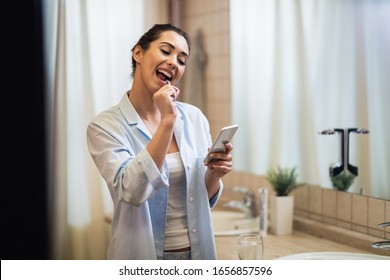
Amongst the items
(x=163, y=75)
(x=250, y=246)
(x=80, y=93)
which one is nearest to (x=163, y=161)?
(x=163, y=75)

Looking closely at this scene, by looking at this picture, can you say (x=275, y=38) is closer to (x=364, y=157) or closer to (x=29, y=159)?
(x=364, y=157)

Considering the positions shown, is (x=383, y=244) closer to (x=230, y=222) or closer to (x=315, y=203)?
(x=315, y=203)

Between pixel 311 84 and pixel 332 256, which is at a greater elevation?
pixel 311 84

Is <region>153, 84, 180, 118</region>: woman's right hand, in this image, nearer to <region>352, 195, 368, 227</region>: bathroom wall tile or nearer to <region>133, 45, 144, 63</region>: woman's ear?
<region>133, 45, 144, 63</region>: woman's ear

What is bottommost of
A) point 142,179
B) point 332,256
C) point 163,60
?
point 332,256

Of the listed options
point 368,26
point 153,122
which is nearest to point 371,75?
point 368,26

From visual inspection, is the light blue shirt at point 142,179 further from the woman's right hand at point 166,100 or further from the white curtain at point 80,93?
the white curtain at point 80,93

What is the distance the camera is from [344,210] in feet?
5.15

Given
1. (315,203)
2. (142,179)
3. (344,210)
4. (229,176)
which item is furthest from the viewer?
(229,176)

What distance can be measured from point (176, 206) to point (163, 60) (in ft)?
1.05

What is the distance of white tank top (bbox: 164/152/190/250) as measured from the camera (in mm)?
1199

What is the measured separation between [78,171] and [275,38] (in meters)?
0.77

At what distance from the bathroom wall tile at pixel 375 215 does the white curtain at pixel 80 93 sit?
72cm

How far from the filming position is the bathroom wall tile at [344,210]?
155 centimetres
